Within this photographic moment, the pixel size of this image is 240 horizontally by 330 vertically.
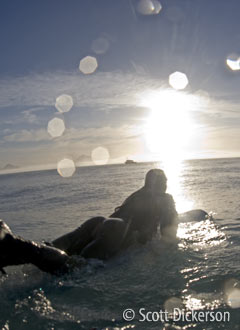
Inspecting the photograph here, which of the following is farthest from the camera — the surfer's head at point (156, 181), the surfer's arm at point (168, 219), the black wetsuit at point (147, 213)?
the surfer's head at point (156, 181)

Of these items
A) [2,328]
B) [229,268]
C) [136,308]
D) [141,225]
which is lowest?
[2,328]

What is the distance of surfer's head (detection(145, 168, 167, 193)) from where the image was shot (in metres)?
7.44

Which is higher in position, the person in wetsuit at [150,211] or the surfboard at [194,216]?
the surfboard at [194,216]

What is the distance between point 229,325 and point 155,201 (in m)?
3.74

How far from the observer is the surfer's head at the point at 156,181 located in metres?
7.44

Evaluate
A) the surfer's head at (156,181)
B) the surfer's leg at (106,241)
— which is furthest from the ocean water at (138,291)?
the surfer's head at (156,181)

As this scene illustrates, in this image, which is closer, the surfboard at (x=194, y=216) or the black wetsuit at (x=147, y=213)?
the black wetsuit at (x=147, y=213)

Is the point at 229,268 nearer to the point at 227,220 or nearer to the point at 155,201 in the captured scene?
the point at 155,201

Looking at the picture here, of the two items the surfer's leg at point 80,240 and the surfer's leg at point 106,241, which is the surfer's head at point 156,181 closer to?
the surfer's leg at point 106,241

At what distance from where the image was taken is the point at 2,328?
12.6ft

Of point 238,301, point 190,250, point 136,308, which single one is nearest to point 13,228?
point 190,250

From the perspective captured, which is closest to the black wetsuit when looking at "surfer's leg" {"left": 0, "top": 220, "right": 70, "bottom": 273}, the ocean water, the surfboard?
the ocean water

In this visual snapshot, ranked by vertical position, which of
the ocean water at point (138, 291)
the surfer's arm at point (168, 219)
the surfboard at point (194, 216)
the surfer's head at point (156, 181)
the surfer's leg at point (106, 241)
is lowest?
the ocean water at point (138, 291)

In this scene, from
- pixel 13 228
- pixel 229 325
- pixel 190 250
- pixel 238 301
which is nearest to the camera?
pixel 229 325
